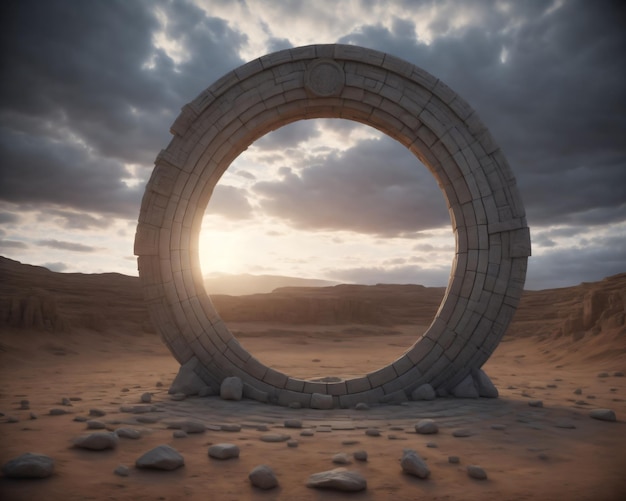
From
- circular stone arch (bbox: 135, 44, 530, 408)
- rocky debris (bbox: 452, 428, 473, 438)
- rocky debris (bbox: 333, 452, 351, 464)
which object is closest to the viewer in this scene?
rocky debris (bbox: 333, 452, 351, 464)

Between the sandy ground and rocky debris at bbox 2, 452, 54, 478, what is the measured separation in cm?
6

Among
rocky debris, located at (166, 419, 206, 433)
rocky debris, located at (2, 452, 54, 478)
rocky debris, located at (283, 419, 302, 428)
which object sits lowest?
rocky debris, located at (283, 419, 302, 428)

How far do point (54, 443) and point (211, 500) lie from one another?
1.89 meters

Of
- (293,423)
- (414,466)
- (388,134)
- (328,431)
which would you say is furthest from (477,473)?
A: (388,134)

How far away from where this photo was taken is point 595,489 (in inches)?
136

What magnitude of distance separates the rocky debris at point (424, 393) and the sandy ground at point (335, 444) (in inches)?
8.1

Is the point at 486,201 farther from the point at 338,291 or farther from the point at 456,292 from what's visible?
the point at 338,291

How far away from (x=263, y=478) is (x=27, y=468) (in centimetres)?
170

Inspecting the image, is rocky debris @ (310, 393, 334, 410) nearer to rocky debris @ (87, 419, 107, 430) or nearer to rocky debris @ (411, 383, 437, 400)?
rocky debris @ (411, 383, 437, 400)

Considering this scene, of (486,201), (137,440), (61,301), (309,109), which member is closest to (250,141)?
(309,109)

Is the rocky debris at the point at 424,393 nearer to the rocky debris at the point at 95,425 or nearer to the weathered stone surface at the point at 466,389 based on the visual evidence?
the weathered stone surface at the point at 466,389

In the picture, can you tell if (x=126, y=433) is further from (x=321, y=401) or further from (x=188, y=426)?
(x=321, y=401)

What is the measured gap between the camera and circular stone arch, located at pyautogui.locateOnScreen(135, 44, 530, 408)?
7.08 metres

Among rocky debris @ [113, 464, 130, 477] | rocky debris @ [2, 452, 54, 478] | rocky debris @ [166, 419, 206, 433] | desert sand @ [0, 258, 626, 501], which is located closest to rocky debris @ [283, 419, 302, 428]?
desert sand @ [0, 258, 626, 501]
